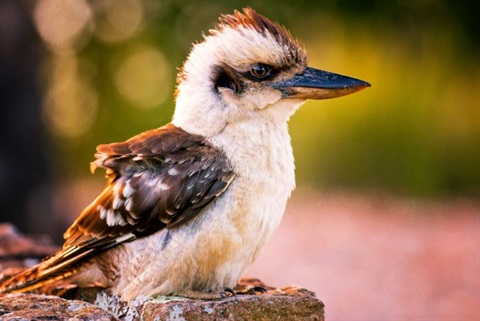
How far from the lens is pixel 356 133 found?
10.8 metres

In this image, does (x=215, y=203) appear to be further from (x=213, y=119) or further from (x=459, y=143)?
(x=459, y=143)

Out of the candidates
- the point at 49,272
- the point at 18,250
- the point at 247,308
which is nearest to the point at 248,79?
the point at 247,308

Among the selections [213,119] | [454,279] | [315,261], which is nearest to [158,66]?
[315,261]

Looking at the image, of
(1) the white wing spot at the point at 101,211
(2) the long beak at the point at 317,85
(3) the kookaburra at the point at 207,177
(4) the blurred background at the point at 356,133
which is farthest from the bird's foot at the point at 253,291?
(4) the blurred background at the point at 356,133

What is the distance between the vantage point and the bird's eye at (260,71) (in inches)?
145

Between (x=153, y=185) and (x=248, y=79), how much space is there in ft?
1.91

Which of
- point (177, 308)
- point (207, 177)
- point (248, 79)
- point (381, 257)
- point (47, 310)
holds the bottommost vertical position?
point (47, 310)

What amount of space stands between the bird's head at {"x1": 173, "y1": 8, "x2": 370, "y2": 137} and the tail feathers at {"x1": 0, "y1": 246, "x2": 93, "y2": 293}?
718 millimetres

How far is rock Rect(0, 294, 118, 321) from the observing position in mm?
3180

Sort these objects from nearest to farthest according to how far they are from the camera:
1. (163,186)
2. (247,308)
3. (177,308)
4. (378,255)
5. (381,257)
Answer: (177,308) < (247,308) < (163,186) < (381,257) < (378,255)

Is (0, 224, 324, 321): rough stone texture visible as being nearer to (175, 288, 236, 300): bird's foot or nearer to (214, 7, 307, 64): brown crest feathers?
(175, 288, 236, 300): bird's foot

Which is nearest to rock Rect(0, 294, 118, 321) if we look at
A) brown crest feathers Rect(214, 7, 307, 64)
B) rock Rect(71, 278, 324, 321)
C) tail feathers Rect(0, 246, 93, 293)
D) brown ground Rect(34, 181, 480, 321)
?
rock Rect(71, 278, 324, 321)

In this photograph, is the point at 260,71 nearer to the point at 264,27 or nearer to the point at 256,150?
the point at 264,27

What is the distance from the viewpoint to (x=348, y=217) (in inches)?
434
